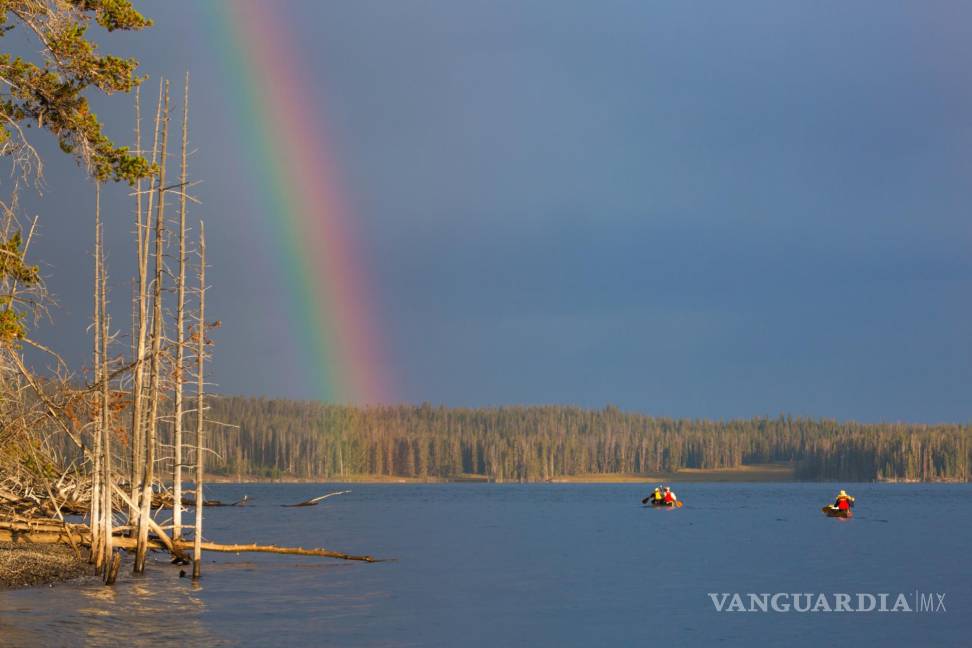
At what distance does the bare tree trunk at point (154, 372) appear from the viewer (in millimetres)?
38438

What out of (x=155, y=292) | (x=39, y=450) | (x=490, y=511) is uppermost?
(x=155, y=292)

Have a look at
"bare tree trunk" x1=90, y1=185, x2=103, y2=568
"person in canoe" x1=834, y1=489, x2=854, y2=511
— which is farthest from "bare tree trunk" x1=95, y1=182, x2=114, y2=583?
"person in canoe" x1=834, y1=489, x2=854, y2=511

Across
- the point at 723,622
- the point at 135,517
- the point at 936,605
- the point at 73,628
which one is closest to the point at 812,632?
the point at 723,622

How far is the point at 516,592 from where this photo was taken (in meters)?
45.7

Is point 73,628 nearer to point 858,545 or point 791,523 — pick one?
point 858,545

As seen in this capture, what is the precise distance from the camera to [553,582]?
1954 inches

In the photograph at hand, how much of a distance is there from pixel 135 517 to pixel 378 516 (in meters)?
71.9

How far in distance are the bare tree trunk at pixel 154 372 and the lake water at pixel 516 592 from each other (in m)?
1.98

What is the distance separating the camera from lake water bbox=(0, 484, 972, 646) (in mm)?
33000

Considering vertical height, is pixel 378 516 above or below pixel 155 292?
below

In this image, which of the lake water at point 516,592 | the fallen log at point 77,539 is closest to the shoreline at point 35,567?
the fallen log at point 77,539

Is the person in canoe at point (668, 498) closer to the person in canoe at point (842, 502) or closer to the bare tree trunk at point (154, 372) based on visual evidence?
the person in canoe at point (842, 502)

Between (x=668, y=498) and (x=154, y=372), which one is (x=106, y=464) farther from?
(x=668, y=498)

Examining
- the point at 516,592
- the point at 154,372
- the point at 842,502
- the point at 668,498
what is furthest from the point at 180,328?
the point at 668,498
